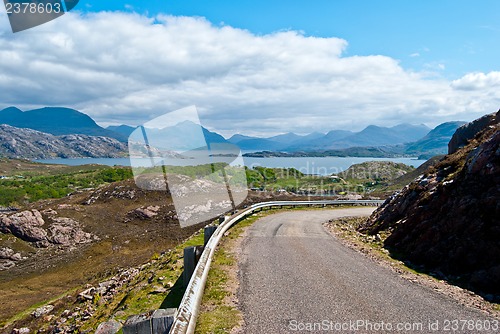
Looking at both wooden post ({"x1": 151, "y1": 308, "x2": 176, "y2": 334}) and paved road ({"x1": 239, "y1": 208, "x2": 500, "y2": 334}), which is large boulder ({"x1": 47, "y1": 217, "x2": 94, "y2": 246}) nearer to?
paved road ({"x1": 239, "y1": 208, "x2": 500, "y2": 334})

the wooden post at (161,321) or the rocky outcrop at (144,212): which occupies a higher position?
the wooden post at (161,321)

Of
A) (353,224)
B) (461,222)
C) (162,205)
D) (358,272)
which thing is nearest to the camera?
(358,272)

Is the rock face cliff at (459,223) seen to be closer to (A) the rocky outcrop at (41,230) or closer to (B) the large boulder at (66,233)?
(B) the large boulder at (66,233)

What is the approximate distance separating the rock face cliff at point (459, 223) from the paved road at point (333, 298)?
5.94 ft

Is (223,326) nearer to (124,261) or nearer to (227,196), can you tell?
(124,261)

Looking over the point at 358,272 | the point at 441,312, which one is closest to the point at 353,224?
the point at 358,272

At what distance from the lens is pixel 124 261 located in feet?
85.1

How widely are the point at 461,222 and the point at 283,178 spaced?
92.0 meters

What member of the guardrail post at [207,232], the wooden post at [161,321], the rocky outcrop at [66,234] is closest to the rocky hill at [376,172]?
the rocky outcrop at [66,234]

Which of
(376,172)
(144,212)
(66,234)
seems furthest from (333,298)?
(376,172)

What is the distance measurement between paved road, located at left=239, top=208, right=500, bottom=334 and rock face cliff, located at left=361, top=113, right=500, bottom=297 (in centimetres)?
181

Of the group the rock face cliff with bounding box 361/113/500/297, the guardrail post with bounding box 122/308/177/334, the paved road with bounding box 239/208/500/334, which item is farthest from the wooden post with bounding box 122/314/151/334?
the rock face cliff with bounding box 361/113/500/297

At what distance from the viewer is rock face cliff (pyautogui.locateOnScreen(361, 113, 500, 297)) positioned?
10078mm

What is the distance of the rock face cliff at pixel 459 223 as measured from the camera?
1008cm
